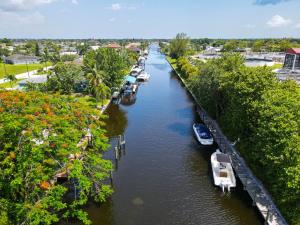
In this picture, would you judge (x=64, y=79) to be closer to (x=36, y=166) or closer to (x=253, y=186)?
(x=36, y=166)

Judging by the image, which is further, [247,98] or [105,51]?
[105,51]

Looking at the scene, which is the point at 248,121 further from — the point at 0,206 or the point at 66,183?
the point at 0,206

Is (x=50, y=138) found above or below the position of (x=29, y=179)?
above

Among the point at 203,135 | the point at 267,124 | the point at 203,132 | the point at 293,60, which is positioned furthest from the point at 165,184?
the point at 293,60

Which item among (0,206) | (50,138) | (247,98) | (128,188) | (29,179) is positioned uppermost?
(247,98)

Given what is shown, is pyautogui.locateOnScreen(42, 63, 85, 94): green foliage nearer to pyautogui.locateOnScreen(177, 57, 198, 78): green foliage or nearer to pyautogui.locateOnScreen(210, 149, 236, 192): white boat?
pyautogui.locateOnScreen(177, 57, 198, 78): green foliage

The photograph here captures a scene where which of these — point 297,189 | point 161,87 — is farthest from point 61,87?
point 297,189
